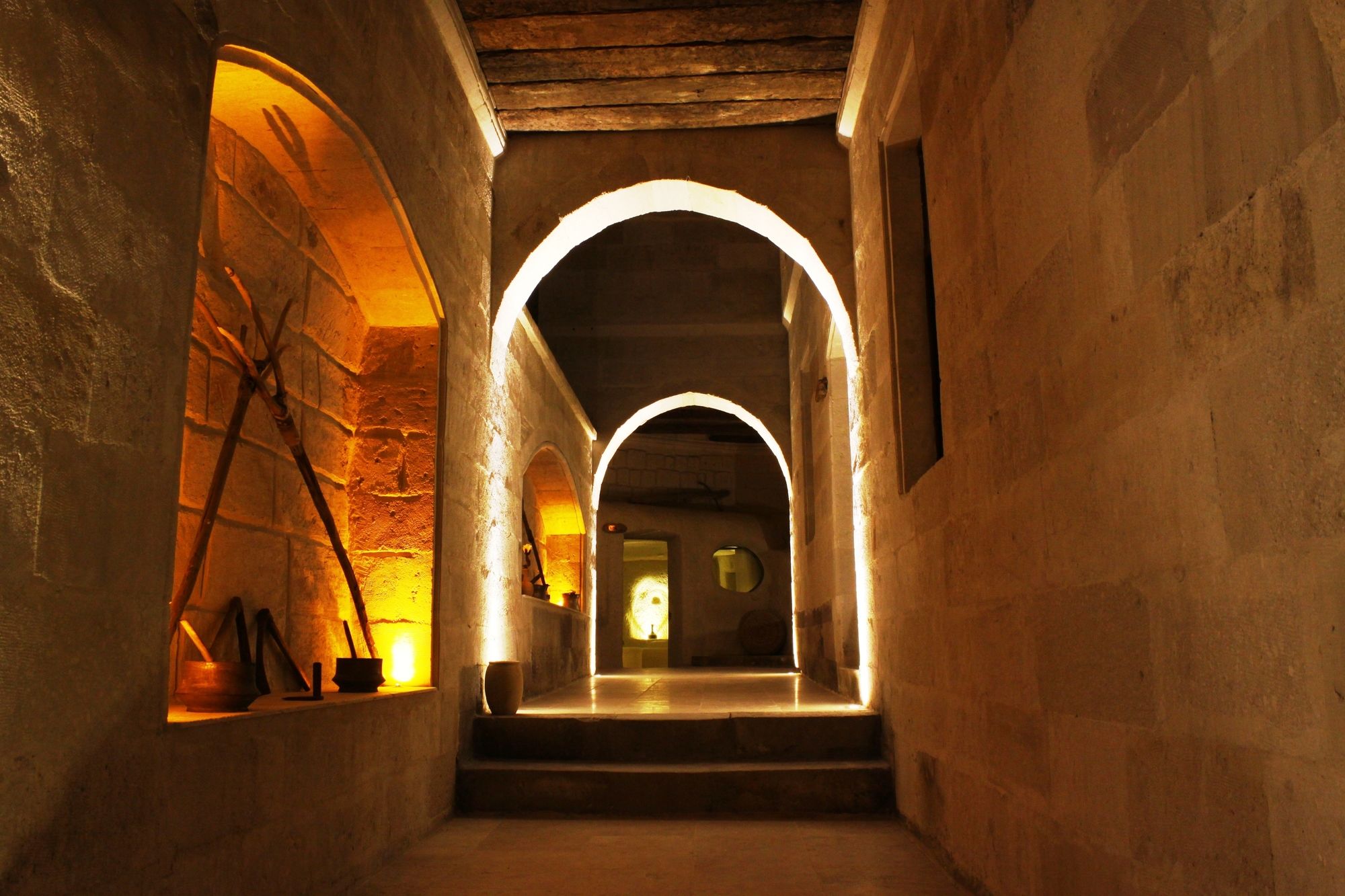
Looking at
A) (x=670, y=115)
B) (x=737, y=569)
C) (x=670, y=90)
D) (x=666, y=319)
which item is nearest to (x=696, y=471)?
(x=737, y=569)

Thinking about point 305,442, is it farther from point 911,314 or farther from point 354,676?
point 911,314

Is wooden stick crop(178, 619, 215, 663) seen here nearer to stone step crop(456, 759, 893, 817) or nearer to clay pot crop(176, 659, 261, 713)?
clay pot crop(176, 659, 261, 713)

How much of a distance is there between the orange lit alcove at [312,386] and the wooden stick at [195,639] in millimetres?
32

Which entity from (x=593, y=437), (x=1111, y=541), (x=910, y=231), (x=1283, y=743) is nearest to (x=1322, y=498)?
(x=1283, y=743)

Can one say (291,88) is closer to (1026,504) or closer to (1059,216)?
(1059,216)

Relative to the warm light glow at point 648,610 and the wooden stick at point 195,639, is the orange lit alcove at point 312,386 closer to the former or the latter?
the wooden stick at point 195,639

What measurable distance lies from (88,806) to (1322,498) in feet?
5.93

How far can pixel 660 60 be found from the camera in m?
4.43

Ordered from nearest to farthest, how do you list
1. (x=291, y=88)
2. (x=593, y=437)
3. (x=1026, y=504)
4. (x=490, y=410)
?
(x=1026, y=504) < (x=291, y=88) < (x=490, y=410) < (x=593, y=437)

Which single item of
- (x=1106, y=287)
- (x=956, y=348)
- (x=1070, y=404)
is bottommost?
(x=1070, y=404)

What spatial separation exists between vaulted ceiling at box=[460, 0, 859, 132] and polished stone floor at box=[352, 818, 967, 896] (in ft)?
10.2

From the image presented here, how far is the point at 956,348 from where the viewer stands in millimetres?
2830

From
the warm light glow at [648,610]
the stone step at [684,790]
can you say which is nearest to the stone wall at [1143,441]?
the stone step at [684,790]

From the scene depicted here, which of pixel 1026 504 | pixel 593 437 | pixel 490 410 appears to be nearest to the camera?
pixel 1026 504
